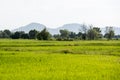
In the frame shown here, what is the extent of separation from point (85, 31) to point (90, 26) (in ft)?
12.9

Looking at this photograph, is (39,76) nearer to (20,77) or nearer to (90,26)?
(20,77)

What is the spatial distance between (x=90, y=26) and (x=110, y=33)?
1326cm

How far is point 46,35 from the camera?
361 feet

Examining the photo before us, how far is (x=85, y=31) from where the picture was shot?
14450cm

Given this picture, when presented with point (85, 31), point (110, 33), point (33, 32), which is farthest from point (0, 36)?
point (110, 33)

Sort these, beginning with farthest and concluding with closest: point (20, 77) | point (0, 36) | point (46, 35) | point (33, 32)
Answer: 1. point (0, 36)
2. point (33, 32)
3. point (46, 35)
4. point (20, 77)

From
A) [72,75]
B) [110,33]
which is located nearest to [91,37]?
[110,33]

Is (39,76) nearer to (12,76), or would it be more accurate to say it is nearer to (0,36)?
(12,76)

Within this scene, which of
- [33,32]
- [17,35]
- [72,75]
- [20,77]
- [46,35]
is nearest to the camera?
[20,77]

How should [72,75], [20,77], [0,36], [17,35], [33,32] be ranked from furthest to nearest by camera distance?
[0,36]
[33,32]
[17,35]
[72,75]
[20,77]

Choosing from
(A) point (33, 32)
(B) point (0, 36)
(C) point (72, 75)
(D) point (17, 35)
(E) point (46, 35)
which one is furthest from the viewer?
(B) point (0, 36)

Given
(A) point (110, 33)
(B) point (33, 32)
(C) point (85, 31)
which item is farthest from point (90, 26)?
(B) point (33, 32)

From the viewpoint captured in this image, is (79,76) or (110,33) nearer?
(79,76)

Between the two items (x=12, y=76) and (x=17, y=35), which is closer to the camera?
(x=12, y=76)
